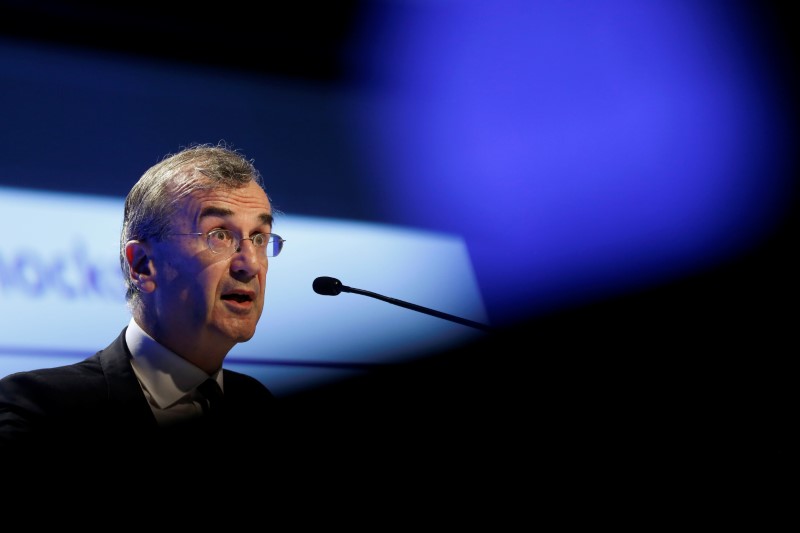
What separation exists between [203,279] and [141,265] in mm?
149

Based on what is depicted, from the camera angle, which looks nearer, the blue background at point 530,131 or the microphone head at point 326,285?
the microphone head at point 326,285

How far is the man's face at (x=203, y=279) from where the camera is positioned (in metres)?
1.49

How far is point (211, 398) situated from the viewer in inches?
59.7

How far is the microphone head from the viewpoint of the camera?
154cm

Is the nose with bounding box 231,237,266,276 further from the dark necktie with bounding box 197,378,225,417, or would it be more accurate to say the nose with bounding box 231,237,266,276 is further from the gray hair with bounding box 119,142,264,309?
the dark necktie with bounding box 197,378,225,417

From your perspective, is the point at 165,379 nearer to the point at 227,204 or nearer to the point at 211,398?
the point at 211,398

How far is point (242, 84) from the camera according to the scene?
97.3 inches

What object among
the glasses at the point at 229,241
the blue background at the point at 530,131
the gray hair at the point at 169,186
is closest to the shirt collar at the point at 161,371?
the gray hair at the point at 169,186

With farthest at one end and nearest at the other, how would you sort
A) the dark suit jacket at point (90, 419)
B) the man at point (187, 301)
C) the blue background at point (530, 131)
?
the blue background at point (530, 131), the man at point (187, 301), the dark suit jacket at point (90, 419)

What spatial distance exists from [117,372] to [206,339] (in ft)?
0.56

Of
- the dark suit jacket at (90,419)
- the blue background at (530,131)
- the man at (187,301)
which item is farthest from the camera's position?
the blue background at (530,131)

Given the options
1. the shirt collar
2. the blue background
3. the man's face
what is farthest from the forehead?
the blue background

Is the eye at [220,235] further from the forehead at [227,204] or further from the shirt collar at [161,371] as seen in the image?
the shirt collar at [161,371]

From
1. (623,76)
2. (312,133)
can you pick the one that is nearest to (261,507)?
(312,133)
